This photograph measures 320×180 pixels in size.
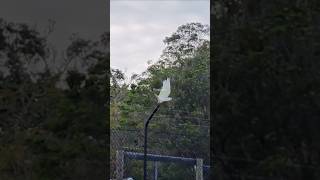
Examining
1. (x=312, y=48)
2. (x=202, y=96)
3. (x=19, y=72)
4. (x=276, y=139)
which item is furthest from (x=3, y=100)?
(x=312, y=48)

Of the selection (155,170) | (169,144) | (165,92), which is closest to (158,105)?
(165,92)

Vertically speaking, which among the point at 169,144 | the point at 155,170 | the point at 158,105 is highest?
the point at 158,105

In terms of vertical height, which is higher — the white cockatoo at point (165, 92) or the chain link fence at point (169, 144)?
the white cockatoo at point (165, 92)

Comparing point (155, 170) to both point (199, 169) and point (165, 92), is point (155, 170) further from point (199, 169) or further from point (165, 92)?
point (165, 92)

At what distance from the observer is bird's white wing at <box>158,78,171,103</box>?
2.38m

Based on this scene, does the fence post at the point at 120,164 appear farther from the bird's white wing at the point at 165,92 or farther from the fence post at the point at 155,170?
the bird's white wing at the point at 165,92

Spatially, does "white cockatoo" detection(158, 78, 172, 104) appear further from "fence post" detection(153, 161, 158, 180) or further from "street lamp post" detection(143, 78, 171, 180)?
"fence post" detection(153, 161, 158, 180)

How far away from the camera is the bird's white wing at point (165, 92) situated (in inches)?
93.6

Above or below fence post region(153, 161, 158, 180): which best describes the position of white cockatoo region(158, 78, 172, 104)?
above

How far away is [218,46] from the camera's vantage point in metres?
2.20

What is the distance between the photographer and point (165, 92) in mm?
2395

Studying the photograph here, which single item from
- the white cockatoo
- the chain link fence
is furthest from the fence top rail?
the white cockatoo

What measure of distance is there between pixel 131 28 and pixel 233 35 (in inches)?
21.1

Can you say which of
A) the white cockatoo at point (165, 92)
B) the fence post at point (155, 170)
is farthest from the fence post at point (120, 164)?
the white cockatoo at point (165, 92)
